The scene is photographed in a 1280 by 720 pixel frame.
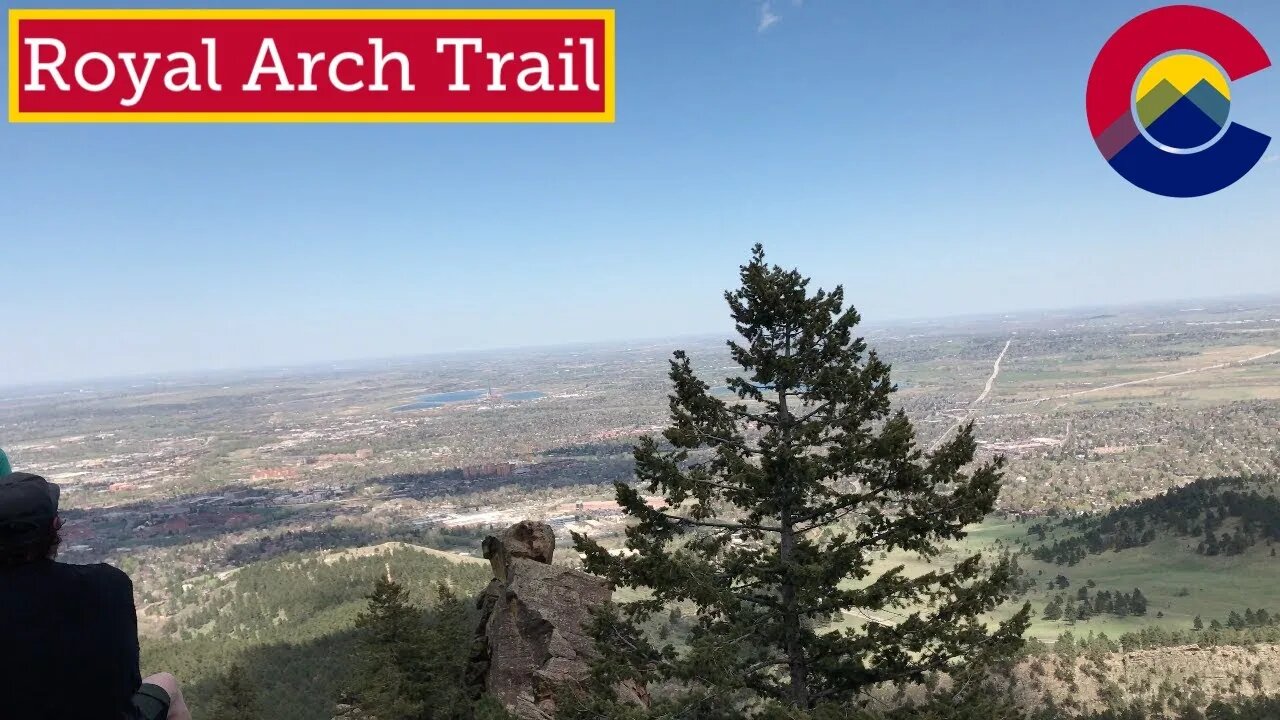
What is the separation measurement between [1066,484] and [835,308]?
148 metres

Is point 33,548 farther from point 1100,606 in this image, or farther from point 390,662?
point 1100,606

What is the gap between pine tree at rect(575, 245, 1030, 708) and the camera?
12758 mm

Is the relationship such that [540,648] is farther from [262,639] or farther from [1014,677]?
[262,639]

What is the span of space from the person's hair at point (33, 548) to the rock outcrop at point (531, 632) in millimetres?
13914

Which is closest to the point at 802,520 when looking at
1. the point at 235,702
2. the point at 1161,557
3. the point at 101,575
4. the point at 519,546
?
the point at 519,546

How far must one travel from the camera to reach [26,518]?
302 cm

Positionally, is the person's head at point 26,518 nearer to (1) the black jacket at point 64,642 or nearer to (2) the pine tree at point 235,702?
(1) the black jacket at point 64,642

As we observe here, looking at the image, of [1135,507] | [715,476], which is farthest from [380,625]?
[1135,507]

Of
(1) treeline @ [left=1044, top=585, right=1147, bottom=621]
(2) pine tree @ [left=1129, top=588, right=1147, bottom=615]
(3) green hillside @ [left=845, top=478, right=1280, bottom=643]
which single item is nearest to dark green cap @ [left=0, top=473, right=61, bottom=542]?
(3) green hillside @ [left=845, top=478, right=1280, bottom=643]

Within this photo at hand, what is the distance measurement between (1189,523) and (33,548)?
368ft

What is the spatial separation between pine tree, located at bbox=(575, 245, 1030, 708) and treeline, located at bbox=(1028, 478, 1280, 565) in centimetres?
8917

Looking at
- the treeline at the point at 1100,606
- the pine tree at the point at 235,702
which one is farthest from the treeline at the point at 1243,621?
the pine tree at the point at 235,702

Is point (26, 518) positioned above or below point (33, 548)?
above

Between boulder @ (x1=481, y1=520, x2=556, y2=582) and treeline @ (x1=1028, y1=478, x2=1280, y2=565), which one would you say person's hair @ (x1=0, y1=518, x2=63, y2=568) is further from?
treeline @ (x1=1028, y1=478, x2=1280, y2=565)
